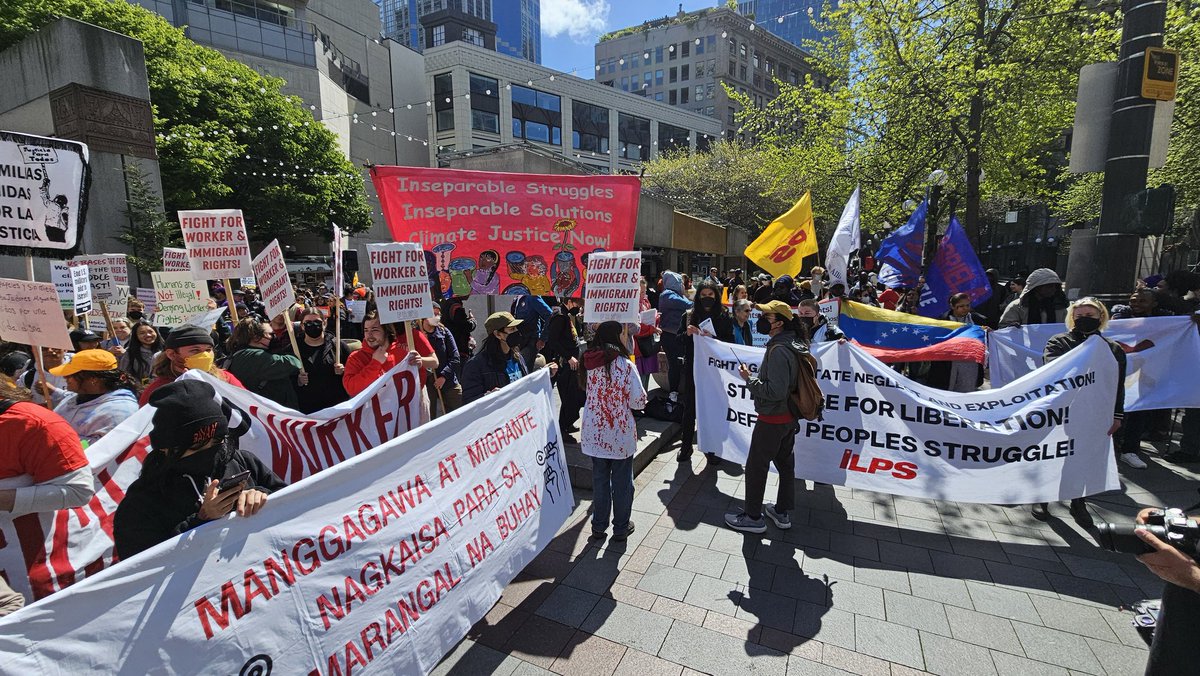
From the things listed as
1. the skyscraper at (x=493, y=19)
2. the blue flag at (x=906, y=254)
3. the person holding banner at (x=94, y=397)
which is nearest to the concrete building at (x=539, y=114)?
the blue flag at (x=906, y=254)

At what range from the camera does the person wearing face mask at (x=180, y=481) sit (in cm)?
198

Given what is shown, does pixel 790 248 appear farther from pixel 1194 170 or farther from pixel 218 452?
pixel 1194 170

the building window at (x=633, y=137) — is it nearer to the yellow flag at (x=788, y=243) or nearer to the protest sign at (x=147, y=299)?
the yellow flag at (x=788, y=243)

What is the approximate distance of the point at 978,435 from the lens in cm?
414

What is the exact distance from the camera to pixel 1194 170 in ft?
46.8

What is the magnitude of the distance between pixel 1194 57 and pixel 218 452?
16935 millimetres

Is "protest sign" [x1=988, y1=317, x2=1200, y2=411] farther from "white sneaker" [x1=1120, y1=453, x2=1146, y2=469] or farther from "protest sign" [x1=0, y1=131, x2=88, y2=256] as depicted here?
"protest sign" [x1=0, y1=131, x2=88, y2=256]

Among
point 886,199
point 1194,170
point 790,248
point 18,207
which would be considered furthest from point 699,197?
point 18,207

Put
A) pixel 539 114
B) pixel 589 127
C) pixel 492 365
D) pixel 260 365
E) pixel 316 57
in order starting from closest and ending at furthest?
pixel 260 365
pixel 492 365
pixel 316 57
pixel 539 114
pixel 589 127

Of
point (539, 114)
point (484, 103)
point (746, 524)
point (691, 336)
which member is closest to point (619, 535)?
point (746, 524)

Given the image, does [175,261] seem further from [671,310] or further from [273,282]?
[671,310]

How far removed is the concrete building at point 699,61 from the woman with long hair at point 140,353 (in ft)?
216

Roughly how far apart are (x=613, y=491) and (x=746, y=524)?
112 centimetres

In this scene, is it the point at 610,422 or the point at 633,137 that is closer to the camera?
the point at 610,422
